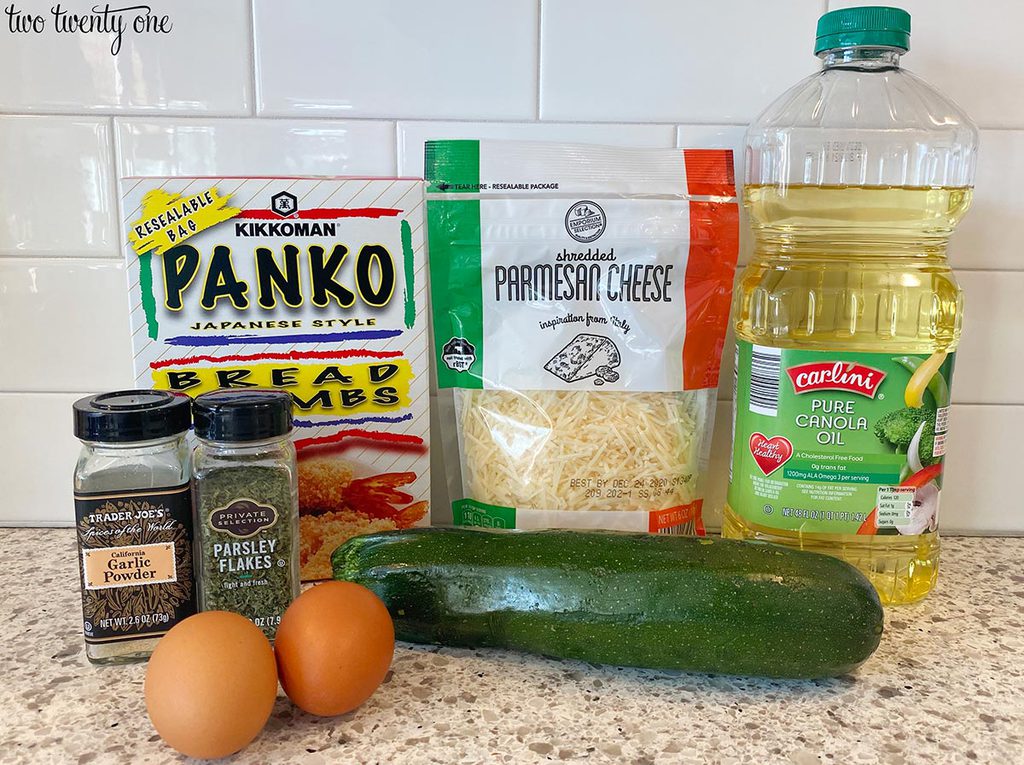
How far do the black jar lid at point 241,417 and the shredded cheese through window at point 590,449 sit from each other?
0.85 ft

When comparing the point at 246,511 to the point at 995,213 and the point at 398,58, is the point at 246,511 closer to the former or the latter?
the point at 398,58

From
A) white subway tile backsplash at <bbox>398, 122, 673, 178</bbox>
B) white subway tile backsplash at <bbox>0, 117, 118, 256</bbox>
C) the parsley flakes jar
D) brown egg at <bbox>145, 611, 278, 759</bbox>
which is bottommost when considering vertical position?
brown egg at <bbox>145, 611, 278, 759</bbox>

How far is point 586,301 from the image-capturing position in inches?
31.9

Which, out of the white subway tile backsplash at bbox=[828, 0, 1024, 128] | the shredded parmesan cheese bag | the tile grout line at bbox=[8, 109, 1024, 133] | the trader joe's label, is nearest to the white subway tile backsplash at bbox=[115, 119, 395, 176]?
the tile grout line at bbox=[8, 109, 1024, 133]

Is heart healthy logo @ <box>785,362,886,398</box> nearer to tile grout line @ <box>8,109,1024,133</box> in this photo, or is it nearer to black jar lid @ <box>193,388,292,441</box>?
tile grout line @ <box>8,109,1024,133</box>

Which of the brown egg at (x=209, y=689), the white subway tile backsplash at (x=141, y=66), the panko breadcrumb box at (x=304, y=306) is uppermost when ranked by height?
the white subway tile backsplash at (x=141, y=66)

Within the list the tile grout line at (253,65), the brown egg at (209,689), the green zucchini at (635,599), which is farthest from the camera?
the tile grout line at (253,65)

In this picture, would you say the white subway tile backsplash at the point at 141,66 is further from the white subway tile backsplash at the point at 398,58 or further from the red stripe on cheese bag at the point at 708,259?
the red stripe on cheese bag at the point at 708,259

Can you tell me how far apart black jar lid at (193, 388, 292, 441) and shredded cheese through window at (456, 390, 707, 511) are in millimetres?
258

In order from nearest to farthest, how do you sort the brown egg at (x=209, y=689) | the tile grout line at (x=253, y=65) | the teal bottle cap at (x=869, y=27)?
the brown egg at (x=209, y=689), the teal bottle cap at (x=869, y=27), the tile grout line at (x=253, y=65)

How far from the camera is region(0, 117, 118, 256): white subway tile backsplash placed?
0.86 meters

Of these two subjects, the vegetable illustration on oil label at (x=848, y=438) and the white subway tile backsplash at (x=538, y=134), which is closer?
the vegetable illustration on oil label at (x=848, y=438)

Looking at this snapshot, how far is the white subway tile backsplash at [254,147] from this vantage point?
0.87 meters

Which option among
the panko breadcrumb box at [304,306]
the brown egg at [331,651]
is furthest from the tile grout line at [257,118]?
the brown egg at [331,651]
